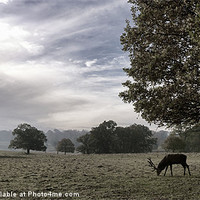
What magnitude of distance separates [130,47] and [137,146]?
8523 cm

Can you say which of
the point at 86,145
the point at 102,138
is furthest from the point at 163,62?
the point at 86,145

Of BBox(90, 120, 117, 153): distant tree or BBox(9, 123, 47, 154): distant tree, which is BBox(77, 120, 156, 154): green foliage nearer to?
BBox(90, 120, 117, 153): distant tree

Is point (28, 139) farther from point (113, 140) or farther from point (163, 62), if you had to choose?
point (163, 62)

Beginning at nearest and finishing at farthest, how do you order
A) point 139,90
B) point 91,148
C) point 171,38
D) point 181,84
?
point 181,84
point 171,38
point 139,90
point 91,148

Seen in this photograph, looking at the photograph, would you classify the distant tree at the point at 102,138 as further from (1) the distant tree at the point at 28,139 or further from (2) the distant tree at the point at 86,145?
(1) the distant tree at the point at 28,139

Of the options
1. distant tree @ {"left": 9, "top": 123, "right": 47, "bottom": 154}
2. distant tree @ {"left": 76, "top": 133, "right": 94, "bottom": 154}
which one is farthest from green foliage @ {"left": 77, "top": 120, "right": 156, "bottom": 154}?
distant tree @ {"left": 9, "top": 123, "right": 47, "bottom": 154}

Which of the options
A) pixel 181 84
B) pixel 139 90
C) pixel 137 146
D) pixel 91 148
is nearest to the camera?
pixel 181 84

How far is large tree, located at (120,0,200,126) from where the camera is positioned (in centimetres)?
1331

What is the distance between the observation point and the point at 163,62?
45.6 feet

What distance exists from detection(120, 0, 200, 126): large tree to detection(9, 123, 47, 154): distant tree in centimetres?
7424

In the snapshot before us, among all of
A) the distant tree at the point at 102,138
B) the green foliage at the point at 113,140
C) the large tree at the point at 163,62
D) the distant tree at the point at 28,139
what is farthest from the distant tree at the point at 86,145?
the large tree at the point at 163,62

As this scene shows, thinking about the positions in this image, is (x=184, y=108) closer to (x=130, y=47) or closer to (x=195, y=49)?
(x=195, y=49)

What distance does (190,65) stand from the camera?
13.1 metres

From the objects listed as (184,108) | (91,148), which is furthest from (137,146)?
(184,108)
